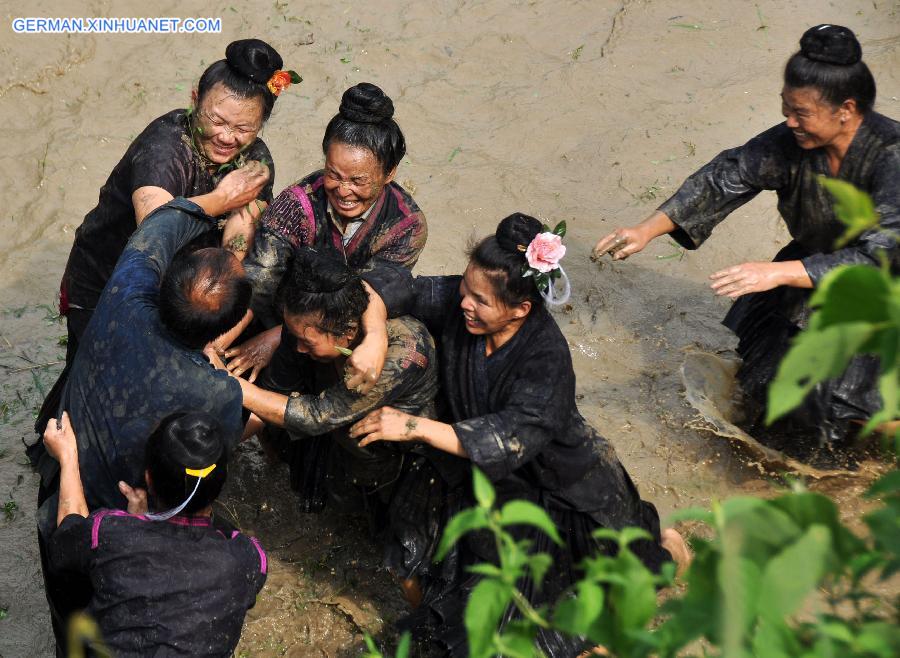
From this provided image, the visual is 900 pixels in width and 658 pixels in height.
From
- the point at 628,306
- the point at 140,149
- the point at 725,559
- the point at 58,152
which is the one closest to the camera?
the point at 725,559

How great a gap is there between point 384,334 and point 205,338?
0.64m

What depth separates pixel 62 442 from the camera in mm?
3250

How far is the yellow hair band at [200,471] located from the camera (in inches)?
114

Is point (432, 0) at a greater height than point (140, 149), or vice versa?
point (432, 0)

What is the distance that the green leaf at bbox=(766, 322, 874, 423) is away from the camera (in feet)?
4.55

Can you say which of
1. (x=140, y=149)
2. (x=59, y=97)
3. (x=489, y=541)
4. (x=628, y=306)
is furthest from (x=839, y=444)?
(x=59, y=97)

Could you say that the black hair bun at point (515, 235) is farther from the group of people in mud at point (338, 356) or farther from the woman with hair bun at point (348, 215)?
the woman with hair bun at point (348, 215)

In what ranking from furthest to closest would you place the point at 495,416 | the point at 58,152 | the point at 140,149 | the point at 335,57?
the point at 335,57, the point at 58,152, the point at 140,149, the point at 495,416

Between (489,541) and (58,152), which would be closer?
(489,541)

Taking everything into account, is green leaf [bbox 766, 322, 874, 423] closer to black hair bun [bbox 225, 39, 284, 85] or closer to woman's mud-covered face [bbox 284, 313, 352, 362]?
woman's mud-covered face [bbox 284, 313, 352, 362]

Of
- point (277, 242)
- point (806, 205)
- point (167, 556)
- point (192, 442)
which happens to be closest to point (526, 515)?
point (192, 442)

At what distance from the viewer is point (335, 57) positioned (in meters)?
7.71

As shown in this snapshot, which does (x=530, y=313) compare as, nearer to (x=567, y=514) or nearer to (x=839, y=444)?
(x=567, y=514)

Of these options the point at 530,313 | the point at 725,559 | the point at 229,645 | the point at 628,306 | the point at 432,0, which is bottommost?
the point at 229,645
